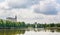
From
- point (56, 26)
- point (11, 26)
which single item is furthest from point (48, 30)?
point (11, 26)

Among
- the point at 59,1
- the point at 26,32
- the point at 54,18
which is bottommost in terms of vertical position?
the point at 26,32

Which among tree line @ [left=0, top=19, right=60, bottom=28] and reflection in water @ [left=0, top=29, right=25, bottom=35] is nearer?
tree line @ [left=0, top=19, right=60, bottom=28]

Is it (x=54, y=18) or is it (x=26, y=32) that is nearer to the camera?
(x=54, y=18)

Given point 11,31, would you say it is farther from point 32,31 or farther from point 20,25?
point 32,31

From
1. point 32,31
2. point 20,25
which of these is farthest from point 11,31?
point 32,31

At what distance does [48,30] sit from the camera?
371 cm

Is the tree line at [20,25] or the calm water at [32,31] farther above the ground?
the tree line at [20,25]

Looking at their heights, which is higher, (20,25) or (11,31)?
(20,25)

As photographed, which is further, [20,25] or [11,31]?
[11,31]

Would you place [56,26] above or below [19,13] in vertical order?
below

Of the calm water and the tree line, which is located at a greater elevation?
the tree line

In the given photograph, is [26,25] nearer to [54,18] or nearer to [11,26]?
[11,26]

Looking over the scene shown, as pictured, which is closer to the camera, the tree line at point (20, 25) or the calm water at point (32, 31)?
the tree line at point (20, 25)

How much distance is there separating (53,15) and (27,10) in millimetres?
472
